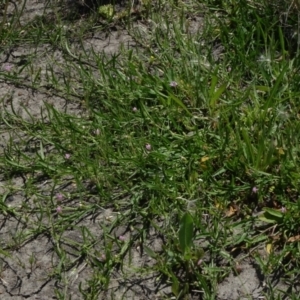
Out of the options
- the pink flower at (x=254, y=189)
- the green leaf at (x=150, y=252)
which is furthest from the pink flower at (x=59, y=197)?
the pink flower at (x=254, y=189)

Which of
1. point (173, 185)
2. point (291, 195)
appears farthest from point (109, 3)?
point (291, 195)

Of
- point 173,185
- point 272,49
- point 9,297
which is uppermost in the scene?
point 272,49

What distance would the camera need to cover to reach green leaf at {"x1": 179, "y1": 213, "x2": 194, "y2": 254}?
2782mm

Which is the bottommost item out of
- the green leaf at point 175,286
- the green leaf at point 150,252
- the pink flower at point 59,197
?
the green leaf at point 175,286

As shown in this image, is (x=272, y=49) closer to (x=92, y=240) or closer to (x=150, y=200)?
(x=150, y=200)

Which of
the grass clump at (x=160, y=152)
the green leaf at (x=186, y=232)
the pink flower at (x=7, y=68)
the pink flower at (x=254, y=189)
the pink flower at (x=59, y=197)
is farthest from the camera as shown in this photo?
the pink flower at (x=7, y=68)

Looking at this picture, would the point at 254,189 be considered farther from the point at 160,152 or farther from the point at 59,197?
the point at 59,197

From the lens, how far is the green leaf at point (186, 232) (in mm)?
2782

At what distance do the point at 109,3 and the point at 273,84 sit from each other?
3.80 ft

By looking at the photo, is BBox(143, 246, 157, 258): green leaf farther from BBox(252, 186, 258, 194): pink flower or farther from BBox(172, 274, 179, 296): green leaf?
BBox(252, 186, 258, 194): pink flower

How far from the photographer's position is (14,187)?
10.7 ft

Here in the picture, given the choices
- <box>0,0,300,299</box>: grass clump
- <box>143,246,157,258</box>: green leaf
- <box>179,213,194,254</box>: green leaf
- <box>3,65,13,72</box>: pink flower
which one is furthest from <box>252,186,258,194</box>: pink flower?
<box>3,65,13,72</box>: pink flower

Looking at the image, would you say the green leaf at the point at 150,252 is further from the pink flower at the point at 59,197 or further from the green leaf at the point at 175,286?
the pink flower at the point at 59,197

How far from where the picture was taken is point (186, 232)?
2807mm
